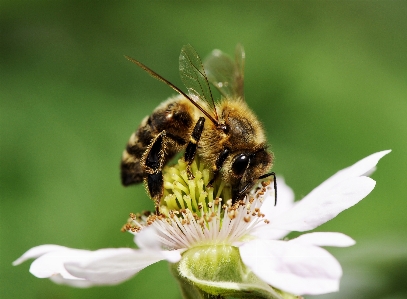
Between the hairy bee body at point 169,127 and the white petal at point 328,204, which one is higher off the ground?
the hairy bee body at point 169,127

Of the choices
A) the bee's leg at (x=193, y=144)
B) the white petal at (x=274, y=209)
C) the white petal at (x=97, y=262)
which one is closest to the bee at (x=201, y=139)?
the bee's leg at (x=193, y=144)

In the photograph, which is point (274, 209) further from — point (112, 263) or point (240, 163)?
point (112, 263)

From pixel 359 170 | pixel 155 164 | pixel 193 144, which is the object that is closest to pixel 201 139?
pixel 193 144

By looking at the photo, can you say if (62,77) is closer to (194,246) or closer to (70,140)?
(70,140)

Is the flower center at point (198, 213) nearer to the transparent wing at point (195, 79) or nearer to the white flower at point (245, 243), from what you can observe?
the white flower at point (245, 243)

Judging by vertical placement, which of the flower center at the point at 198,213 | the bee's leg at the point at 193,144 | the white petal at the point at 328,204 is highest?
the bee's leg at the point at 193,144

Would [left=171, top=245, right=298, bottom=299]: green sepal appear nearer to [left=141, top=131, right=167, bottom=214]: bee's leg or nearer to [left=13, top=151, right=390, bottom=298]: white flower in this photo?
[left=13, top=151, right=390, bottom=298]: white flower

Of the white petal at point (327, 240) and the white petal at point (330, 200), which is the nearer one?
the white petal at point (327, 240)
